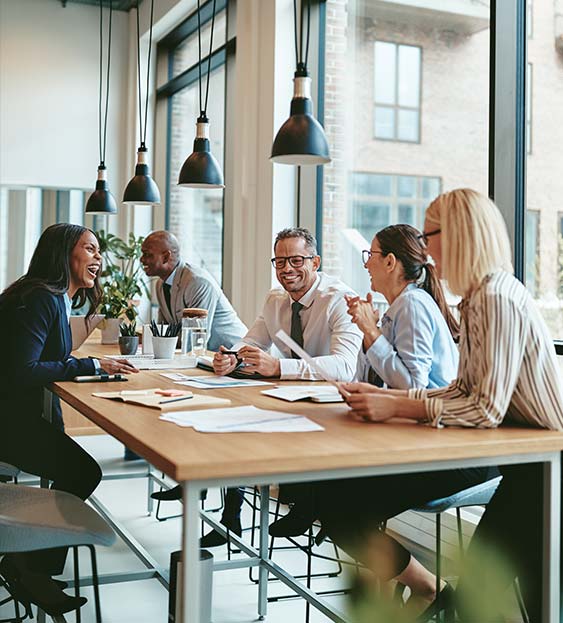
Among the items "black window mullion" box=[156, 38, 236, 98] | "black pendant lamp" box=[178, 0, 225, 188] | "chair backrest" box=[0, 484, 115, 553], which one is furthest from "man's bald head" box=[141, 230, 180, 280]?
"chair backrest" box=[0, 484, 115, 553]

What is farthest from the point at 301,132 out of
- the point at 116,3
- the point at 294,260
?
the point at 116,3

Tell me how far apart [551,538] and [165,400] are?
1.15 m

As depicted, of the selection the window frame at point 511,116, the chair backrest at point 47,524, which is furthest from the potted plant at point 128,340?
the window frame at point 511,116

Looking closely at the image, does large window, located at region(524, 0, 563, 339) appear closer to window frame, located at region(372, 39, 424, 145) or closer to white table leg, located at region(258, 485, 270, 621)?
window frame, located at region(372, 39, 424, 145)

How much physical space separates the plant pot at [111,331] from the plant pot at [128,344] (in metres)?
0.77

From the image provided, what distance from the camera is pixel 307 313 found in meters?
3.62

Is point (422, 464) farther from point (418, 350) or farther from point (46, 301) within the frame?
point (46, 301)

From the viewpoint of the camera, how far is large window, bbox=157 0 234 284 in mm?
6766

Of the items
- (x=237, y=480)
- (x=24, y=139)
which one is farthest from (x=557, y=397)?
(x=24, y=139)

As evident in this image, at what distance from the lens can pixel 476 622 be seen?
2.35 metres

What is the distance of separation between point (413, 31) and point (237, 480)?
11.8ft

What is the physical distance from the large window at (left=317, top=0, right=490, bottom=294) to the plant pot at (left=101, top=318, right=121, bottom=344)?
1.41 metres

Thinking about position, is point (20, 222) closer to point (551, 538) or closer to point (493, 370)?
point (493, 370)

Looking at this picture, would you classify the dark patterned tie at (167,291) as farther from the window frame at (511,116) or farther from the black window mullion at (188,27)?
the black window mullion at (188,27)
